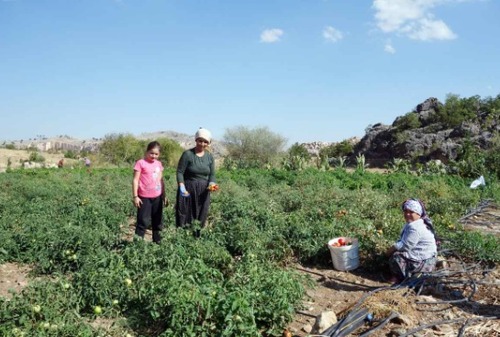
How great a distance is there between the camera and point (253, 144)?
32.1m

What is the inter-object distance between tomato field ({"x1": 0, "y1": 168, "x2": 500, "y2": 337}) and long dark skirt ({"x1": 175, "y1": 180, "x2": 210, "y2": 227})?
240 mm

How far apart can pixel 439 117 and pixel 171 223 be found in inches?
1445

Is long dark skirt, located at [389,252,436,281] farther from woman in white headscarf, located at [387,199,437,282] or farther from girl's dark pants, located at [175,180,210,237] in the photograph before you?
girl's dark pants, located at [175,180,210,237]

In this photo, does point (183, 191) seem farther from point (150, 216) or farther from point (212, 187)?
point (150, 216)

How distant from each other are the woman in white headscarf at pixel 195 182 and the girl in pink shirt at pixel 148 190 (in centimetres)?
28

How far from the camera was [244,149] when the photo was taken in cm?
3238

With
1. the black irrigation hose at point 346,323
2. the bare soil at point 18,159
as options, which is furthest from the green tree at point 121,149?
the black irrigation hose at point 346,323

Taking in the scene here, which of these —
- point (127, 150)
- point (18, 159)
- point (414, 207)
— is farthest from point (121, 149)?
point (414, 207)

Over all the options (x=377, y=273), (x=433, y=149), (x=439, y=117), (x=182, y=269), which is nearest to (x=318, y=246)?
(x=377, y=273)

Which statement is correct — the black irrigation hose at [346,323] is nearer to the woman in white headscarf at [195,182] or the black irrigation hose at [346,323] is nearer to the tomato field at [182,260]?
the tomato field at [182,260]

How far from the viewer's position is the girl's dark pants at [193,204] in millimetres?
5758

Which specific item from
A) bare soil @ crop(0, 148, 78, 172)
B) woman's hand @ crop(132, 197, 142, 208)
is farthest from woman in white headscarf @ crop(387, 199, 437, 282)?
bare soil @ crop(0, 148, 78, 172)

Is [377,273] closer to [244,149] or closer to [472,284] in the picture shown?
[472,284]

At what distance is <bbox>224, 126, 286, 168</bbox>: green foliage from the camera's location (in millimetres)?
31894
